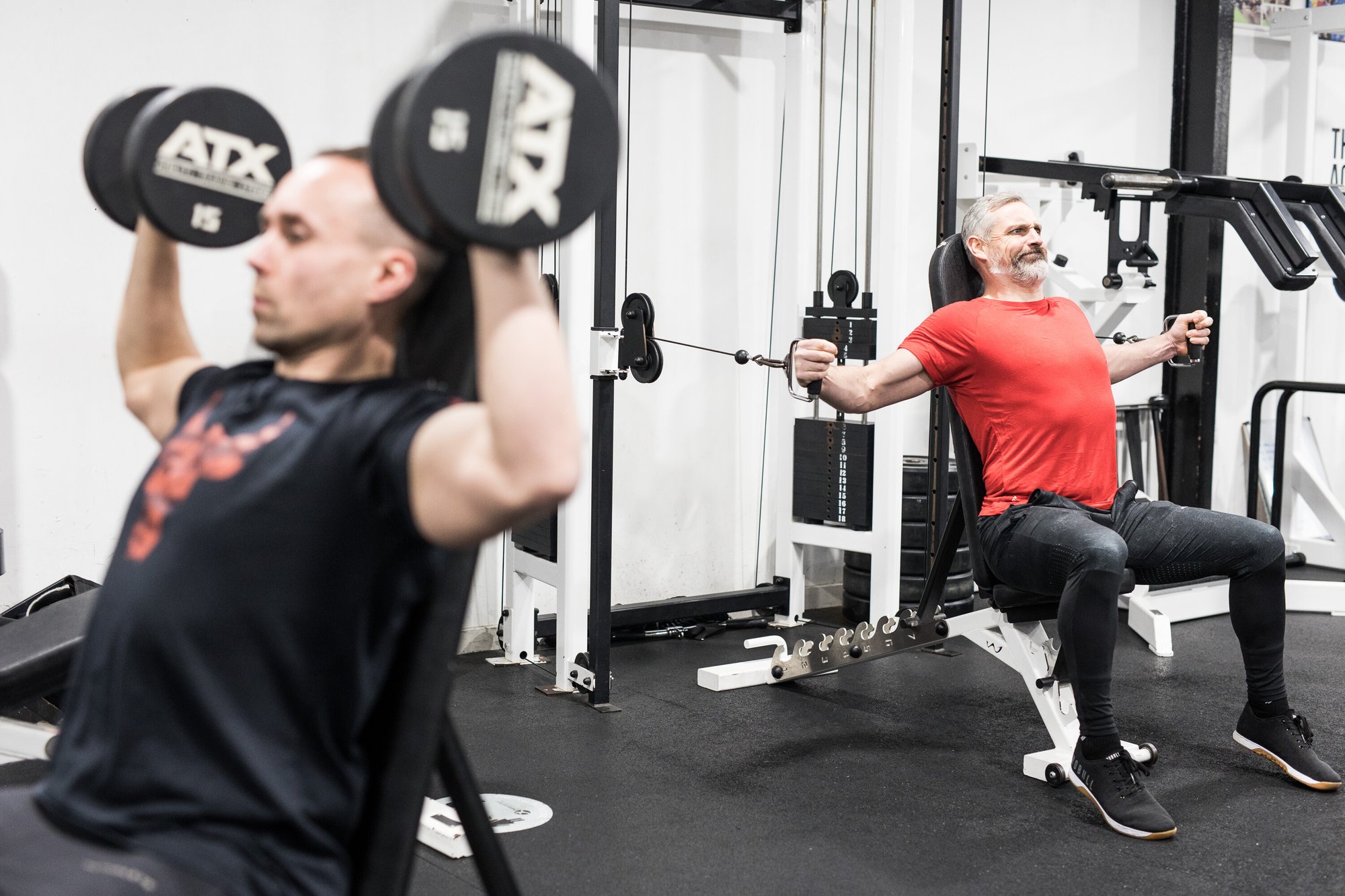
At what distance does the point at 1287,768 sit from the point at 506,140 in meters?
2.37

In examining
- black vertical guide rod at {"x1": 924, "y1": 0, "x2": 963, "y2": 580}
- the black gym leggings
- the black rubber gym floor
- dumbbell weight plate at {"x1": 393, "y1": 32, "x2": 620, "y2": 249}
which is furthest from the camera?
black vertical guide rod at {"x1": 924, "y1": 0, "x2": 963, "y2": 580}

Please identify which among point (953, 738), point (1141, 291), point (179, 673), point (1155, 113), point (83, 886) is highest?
point (1155, 113)

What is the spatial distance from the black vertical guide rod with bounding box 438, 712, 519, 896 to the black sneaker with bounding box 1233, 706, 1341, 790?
6.53 feet

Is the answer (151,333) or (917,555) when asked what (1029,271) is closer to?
(917,555)

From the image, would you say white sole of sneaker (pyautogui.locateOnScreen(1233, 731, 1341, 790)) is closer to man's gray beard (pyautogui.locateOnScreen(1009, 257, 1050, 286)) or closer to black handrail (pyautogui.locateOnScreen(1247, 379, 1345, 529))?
man's gray beard (pyautogui.locateOnScreen(1009, 257, 1050, 286))

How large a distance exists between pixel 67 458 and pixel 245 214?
2.12 meters

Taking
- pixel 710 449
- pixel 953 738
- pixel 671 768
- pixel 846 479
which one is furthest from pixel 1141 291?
pixel 671 768

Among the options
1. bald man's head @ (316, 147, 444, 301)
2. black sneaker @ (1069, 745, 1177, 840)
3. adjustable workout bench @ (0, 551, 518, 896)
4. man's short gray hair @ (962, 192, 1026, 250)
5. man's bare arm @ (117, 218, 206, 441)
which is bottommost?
black sneaker @ (1069, 745, 1177, 840)

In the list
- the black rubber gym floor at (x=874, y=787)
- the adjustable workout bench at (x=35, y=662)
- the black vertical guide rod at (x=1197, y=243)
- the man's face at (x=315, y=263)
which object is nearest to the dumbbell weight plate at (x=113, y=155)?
the man's face at (x=315, y=263)

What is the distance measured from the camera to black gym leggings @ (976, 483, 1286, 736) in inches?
94.6

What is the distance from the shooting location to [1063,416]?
2.66 m

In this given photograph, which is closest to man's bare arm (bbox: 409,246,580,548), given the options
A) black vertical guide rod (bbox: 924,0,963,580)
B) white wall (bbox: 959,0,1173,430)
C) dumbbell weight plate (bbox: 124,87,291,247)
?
dumbbell weight plate (bbox: 124,87,291,247)

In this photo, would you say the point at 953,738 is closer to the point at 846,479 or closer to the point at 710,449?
the point at 846,479

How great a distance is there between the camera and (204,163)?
48.1 inches
